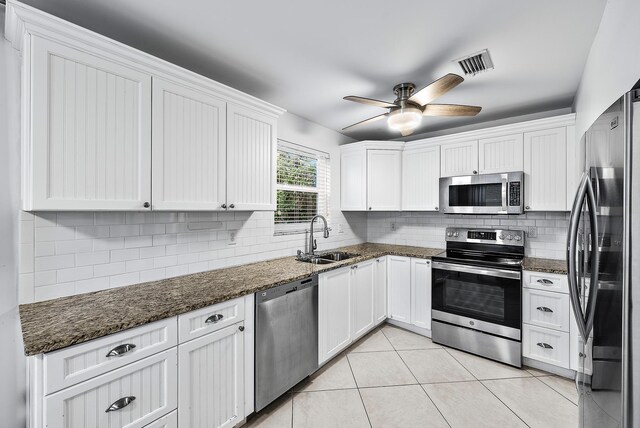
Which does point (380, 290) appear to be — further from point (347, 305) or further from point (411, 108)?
point (411, 108)

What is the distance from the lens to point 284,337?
83.0 inches

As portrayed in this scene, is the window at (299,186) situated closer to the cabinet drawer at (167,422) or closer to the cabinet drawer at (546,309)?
the cabinet drawer at (167,422)

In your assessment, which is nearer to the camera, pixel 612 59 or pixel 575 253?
pixel 575 253

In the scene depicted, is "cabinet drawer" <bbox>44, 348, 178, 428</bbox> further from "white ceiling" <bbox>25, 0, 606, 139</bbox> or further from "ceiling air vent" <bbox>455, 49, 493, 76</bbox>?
"ceiling air vent" <bbox>455, 49, 493, 76</bbox>

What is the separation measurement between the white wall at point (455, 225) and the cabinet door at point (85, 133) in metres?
3.25

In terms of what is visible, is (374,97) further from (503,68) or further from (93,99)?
(93,99)

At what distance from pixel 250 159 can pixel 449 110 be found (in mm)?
1692

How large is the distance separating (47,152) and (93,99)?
35cm

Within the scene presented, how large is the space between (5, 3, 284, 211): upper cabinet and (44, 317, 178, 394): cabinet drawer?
676 millimetres

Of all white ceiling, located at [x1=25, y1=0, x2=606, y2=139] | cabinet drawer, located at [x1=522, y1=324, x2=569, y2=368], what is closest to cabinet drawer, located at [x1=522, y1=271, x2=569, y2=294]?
cabinet drawer, located at [x1=522, y1=324, x2=569, y2=368]

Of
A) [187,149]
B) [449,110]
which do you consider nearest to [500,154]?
[449,110]

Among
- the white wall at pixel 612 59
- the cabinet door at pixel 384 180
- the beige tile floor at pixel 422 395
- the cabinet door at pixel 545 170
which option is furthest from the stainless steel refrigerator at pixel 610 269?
the cabinet door at pixel 384 180

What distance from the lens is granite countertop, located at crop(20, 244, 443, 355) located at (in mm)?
1185

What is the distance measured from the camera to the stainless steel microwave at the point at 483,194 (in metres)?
2.89
